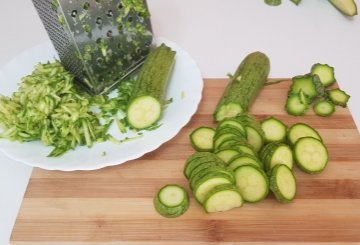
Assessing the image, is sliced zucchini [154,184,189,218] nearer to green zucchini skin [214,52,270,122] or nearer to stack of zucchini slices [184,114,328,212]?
stack of zucchini slices [184,114,328,212]

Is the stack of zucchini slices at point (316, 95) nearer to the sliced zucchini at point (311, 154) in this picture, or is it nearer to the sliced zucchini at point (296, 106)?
the sliced zucchini at point (296, 106)

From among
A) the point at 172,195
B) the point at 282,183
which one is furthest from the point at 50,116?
the point at 282,183

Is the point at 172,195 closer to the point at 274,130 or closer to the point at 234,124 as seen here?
the point at 234,124

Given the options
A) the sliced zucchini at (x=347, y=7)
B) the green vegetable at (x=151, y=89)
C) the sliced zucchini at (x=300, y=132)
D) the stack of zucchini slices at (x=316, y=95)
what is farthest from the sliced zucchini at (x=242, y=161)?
the sliced zucchini at (x=347, y=7)

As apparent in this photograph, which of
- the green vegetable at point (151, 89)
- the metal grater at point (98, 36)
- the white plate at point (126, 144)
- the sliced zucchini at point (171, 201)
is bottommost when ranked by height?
the sliced zucchini at point (171, 201)

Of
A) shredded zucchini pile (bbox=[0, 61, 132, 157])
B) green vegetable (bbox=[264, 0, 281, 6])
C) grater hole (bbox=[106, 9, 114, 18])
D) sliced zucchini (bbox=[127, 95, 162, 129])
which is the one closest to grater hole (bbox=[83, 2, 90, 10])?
grater hole (bbox=[106, 9, 114, 18])

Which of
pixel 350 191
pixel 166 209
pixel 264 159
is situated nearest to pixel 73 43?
pixel 166 209
